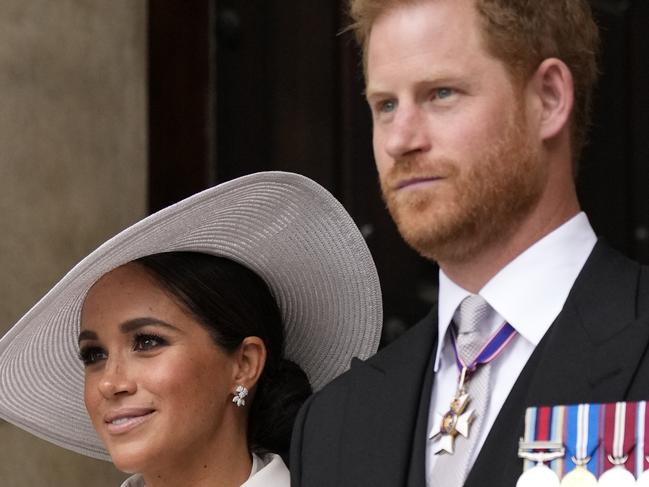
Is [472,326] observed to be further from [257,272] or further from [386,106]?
[257,272]

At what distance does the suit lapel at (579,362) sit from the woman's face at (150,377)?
80 cm

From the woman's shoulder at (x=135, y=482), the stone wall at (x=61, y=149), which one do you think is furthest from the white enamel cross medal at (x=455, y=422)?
the stone wall at (x=61, y=149)

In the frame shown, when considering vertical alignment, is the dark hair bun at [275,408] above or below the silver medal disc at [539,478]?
above

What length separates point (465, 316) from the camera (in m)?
2.23

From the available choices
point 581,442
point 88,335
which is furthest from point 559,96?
point 88,335

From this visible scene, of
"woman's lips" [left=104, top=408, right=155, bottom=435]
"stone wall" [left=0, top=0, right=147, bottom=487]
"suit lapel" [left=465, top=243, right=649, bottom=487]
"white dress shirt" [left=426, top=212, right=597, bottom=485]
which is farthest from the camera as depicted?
"stone wall" [left=0, top=0, right=147, bottom=487]

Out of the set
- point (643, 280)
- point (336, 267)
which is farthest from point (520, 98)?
point (336, 267)

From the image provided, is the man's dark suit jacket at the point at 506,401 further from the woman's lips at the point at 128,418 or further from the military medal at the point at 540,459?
the woman's lips at the point at 128,418

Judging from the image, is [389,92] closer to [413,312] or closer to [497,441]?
[497,441]

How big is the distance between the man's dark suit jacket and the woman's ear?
1.51 ft

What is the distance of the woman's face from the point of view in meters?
2.76

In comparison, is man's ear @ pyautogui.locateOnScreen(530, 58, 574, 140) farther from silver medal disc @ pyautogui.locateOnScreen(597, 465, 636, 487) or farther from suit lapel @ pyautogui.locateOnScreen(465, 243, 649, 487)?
silver medal disc @ pyautogui.locateOnScreen(597, 465, 636, 487)

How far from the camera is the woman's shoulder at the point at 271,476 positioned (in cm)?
283

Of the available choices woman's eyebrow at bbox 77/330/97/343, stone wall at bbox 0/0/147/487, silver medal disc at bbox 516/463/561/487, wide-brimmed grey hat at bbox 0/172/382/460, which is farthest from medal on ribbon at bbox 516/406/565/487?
stone wall at bbox 0/0/147/487
